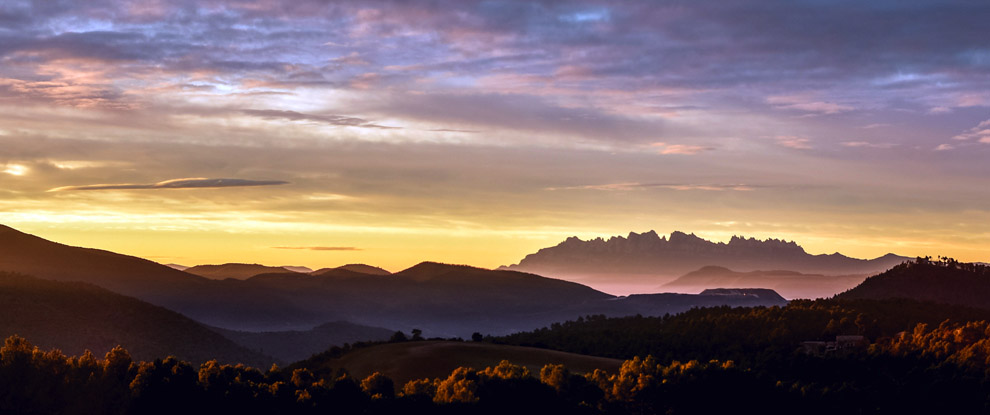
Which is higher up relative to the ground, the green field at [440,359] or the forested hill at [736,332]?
the forested hill at [736,332]

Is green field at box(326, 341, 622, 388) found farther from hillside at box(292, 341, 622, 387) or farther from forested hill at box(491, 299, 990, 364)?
forested hill at box(491, 299, 990, 364)

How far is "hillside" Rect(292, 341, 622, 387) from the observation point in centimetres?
12538

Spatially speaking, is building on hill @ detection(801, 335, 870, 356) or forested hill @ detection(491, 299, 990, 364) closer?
building on hill @ detection(801, 335, 870, 356)

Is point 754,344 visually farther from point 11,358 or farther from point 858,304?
point 11,358

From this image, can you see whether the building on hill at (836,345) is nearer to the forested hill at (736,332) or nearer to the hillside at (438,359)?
the forested hill at (736,332)

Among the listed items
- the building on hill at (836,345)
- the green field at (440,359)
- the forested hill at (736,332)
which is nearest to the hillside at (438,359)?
the green field at (440,359)

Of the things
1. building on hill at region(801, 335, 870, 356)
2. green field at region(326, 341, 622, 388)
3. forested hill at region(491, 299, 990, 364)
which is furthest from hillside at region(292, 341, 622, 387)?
building on hill at region(801, 335, 870, 356)

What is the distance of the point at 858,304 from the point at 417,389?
137 metres

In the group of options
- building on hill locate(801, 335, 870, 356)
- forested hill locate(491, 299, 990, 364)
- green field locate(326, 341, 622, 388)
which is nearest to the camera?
green field locate(326, 341, 622, 388)

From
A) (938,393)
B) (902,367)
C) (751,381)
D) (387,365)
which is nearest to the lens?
(751,381)

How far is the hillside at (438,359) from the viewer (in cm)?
12538

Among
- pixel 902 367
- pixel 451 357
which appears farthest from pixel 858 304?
pixel 451 357

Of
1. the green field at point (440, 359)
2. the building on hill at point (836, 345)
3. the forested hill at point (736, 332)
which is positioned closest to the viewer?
the green field at point (440, 359)

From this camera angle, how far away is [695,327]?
17600 cm
